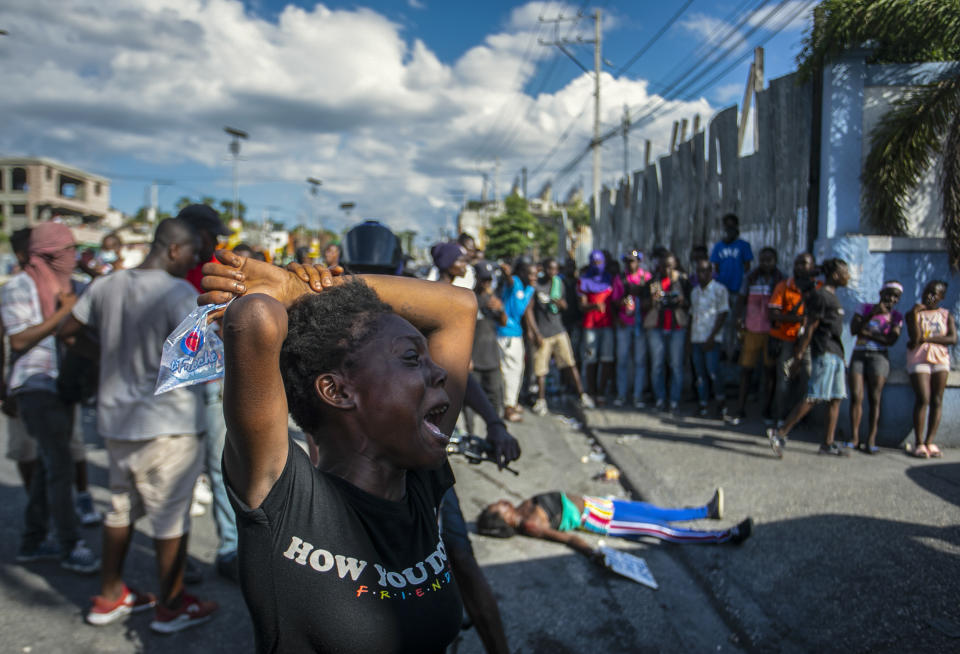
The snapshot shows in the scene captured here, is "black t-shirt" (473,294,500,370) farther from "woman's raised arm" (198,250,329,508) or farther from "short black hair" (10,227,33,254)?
"woman's raised arm" (198,250,329,508)

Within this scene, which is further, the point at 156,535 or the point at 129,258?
the point at 129,258

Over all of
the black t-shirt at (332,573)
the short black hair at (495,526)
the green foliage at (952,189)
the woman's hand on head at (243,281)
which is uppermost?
the green foliage at (952,189)

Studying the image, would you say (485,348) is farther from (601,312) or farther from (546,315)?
(601,312)

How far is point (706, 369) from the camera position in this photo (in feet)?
25.4

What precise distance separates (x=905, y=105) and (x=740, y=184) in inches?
99.6

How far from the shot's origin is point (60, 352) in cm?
429

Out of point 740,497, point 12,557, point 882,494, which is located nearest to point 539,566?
point 740,497

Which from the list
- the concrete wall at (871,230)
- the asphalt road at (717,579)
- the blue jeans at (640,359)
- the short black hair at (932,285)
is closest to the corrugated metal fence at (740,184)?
the concrete wall at (871,230)

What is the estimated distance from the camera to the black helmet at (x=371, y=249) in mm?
3643

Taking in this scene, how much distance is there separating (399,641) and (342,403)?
53 cm

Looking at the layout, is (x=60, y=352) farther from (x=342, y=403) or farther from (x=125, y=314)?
(x=342, y=403)

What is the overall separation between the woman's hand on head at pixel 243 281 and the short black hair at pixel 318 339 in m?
0.05

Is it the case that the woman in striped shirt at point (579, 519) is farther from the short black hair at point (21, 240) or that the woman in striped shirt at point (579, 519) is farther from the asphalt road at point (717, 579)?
the short black hair at point (21, 240)

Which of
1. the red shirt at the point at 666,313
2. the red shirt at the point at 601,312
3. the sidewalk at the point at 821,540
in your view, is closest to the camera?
the sidewalk at the point at 821,540
